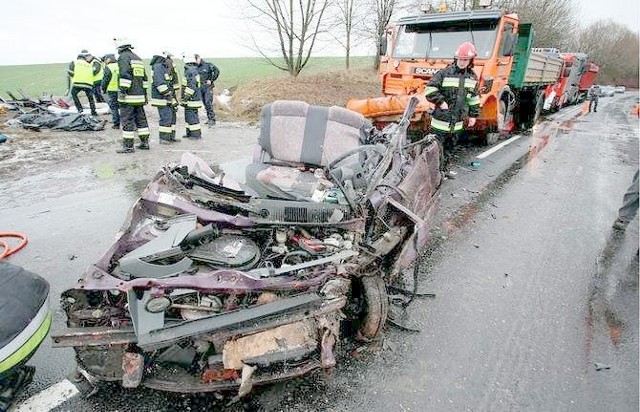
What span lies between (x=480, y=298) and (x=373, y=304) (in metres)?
1.27

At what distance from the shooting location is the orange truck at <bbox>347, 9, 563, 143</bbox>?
22.2 feet

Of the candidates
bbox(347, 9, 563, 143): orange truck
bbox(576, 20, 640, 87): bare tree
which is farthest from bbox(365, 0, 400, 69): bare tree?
bbox(576, 20, 640, 87): bare tree

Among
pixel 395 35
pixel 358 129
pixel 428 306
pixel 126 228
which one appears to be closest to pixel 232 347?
pixel 126 228

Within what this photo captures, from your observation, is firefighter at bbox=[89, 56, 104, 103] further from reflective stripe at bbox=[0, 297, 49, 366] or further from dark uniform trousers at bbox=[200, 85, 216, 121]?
reflective stripe at bbox=[0, 297, 49, 366]

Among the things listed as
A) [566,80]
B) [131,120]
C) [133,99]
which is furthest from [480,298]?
[566,80]

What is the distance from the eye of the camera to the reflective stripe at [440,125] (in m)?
5.92

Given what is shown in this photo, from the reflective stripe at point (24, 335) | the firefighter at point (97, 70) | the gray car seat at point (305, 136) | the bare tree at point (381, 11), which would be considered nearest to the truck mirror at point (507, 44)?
the gray car seat at point (305, 136)

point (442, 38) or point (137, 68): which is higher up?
point (442, 38)

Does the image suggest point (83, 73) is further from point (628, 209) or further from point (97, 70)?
point (628, 209)

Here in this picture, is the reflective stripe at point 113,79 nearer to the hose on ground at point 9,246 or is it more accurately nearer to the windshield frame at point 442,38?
the hose on ground at point 9,246

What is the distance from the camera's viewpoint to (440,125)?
5984 mm

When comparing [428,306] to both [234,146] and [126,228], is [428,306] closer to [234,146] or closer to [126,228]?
[126,228]

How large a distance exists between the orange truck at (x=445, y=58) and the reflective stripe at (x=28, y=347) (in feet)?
18.3

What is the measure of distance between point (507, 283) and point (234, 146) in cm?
634
